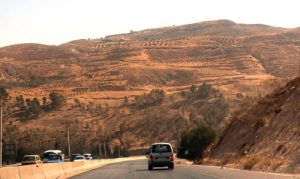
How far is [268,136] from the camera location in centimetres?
4744

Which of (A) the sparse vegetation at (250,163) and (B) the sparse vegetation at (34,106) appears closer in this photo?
(A) the sparse vegetation at (250,163)

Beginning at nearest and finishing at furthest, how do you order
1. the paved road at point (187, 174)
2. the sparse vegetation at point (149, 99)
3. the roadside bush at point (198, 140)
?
the paved road at point (187, 174), the roadside bush at point (198, 140), the sparse vegetation at point (149, 99)

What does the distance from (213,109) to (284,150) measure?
82.6 metres

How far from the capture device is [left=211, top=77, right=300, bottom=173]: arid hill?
3781 cm

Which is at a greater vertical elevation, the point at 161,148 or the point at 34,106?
the point at 161,148

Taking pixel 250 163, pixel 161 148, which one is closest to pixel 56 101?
pixel 161 148

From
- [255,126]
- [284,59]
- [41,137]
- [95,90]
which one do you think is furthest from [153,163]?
[284,59]

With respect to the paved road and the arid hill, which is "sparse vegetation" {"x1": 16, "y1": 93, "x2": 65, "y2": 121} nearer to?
the arid hill

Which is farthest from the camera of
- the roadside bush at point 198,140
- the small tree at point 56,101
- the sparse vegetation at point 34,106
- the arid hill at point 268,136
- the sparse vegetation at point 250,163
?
the small tree at point 56,101

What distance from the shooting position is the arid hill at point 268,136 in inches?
1489

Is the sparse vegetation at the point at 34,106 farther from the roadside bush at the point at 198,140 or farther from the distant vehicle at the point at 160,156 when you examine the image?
the distant vehicle at the point at 160,156

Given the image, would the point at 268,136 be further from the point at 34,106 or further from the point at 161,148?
the point at 34,106

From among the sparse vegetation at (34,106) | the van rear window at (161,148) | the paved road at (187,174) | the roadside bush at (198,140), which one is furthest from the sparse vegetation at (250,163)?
the sparse vegetation at (34,106)

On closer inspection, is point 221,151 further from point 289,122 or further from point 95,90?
point 95,90
